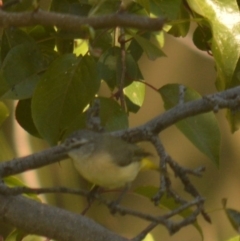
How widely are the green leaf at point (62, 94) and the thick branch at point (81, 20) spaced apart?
49 centimetres

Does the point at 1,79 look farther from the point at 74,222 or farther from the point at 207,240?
the point at 207,240

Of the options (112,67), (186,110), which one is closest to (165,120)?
(186,110)

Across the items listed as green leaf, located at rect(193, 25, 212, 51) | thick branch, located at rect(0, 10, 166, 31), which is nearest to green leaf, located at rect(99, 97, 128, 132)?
green leaf, located at rect(193, 25, 212, 51)

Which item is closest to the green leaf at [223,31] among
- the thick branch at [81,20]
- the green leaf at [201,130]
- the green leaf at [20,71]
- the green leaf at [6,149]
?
the green leaf at [201,130]

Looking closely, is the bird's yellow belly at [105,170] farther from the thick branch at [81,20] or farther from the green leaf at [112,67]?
the thick branch at [81,20]

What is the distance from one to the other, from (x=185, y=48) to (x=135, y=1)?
34.3 inches

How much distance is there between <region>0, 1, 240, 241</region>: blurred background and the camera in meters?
1.85

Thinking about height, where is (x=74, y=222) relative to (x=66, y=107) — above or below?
below

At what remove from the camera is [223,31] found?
3.01ft

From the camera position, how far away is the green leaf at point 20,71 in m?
0.94

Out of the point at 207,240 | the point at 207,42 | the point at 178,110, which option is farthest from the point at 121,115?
A: the point at 207,240

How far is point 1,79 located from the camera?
3.18 feet

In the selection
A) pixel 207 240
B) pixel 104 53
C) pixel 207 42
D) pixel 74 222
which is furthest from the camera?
pixel 207 240

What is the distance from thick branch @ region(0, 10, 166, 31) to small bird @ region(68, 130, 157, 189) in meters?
0.44
